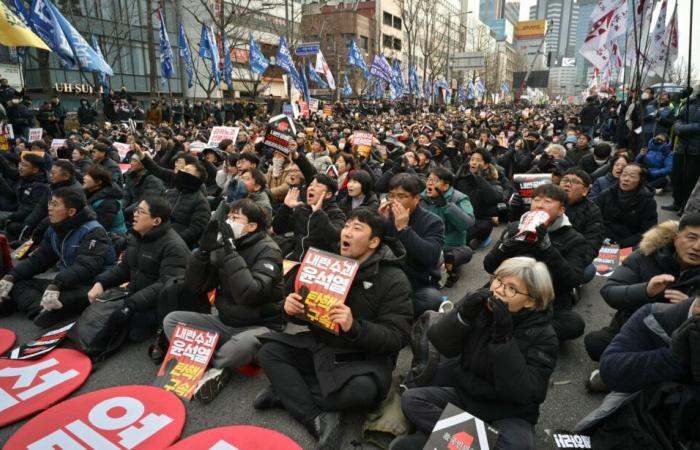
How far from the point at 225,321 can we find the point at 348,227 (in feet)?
5.20

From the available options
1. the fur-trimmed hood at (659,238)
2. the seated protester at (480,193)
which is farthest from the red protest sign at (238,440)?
the seated protester at (480,193)

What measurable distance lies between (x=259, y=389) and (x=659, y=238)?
340 cm

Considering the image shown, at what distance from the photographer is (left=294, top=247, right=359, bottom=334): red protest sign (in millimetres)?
2877

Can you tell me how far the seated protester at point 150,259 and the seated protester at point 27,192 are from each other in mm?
3920

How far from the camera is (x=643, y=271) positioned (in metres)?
3.42

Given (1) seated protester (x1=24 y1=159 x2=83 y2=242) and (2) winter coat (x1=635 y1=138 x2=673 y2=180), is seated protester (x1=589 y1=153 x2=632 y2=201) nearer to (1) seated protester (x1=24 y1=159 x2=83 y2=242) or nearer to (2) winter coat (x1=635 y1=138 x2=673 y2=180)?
(2) winter coat (x1=635 y1=138 x2=673 y2=180)

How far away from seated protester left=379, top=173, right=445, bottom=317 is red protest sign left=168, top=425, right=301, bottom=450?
1889 millimetres

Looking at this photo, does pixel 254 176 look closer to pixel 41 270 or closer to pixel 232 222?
pixel 232 222

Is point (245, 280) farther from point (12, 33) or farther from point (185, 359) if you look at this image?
point (12, 33)

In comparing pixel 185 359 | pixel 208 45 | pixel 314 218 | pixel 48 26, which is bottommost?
pixel 185 359

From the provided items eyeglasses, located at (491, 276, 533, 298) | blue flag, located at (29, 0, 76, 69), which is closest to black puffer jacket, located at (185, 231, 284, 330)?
eyeglasses, located at (491, 276, 533, 298)

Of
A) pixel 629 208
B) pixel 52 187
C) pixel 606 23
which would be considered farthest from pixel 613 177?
pixel 52 187

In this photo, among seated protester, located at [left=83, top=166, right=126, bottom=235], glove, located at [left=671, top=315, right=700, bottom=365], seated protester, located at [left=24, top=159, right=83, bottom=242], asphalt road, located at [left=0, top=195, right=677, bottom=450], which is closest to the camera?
glove, located at [left=671, top=315, right=700, bottom=365]

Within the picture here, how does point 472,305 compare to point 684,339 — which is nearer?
point 684,339
